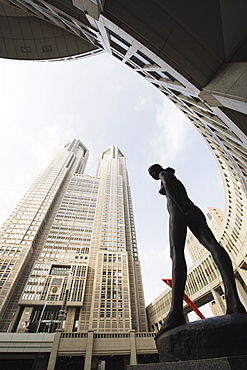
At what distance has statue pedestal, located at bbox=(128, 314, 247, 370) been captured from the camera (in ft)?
7.08

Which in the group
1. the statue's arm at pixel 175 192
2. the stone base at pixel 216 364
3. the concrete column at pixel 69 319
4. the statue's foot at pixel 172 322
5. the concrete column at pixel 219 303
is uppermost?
the concrete column at pixel 69 319

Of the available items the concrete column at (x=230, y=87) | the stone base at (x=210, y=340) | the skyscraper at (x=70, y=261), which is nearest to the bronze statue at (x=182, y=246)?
the stone base at (x=210, y=340)

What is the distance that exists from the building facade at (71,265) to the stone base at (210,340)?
23.0m

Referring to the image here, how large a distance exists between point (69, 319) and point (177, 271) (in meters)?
47.9

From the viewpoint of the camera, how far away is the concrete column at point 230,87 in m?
4.34

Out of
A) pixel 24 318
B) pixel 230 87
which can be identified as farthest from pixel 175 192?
pixel 24 318

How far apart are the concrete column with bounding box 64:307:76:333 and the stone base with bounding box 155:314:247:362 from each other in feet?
157

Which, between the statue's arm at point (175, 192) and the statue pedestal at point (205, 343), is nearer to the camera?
the statue pedestal at point (205, 343)

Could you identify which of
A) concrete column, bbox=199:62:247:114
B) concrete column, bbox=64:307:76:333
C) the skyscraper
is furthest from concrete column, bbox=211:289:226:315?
concrete column, bbox=199:62:247:114

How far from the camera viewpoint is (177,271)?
3617 millimetres

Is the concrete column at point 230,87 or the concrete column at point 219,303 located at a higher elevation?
the concrete column at point 219,303

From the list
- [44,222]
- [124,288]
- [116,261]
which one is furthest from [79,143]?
[124,288]

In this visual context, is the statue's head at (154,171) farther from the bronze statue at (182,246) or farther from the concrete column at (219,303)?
the concrete column at (219,303)

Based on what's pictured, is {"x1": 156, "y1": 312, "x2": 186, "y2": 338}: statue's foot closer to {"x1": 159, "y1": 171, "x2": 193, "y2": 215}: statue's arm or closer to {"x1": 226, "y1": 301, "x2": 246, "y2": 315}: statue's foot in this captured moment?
{"x1": 226, "y1": 301, "x2": 246, "y2": 315}: statue's foot
